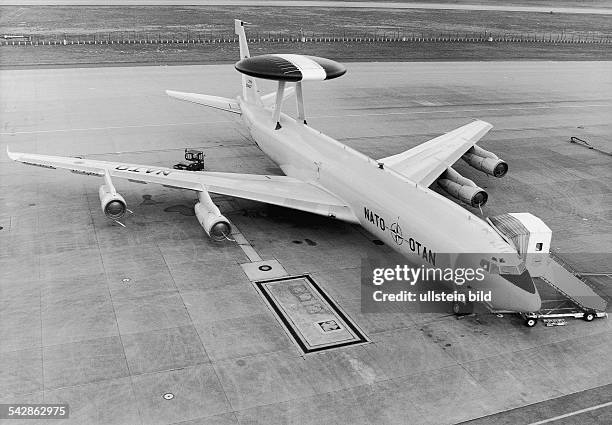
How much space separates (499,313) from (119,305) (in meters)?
17.6

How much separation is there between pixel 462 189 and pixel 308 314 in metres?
16.6

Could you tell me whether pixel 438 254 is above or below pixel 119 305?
above

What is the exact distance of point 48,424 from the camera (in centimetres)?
2122

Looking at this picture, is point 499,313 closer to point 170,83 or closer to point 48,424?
point 48,424

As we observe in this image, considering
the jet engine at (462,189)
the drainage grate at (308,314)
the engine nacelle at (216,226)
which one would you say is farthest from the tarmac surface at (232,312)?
the jet engine at (462,189)

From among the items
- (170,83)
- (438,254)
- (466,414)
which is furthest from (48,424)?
(170,83)

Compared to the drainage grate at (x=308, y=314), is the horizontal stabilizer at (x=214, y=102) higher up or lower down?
higher up

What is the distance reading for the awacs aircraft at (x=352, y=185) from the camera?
2756 cm

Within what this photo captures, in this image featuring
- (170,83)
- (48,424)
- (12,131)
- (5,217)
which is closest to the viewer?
(48,424)

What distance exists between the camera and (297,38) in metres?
112

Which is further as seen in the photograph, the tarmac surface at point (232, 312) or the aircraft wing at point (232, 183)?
the aircraft wing at point (232, 183)

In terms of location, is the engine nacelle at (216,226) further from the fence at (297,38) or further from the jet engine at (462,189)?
the fence at (297,38)

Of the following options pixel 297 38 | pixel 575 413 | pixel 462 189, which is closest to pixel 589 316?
pixel 575 413

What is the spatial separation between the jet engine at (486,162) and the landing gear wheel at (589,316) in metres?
18.4
